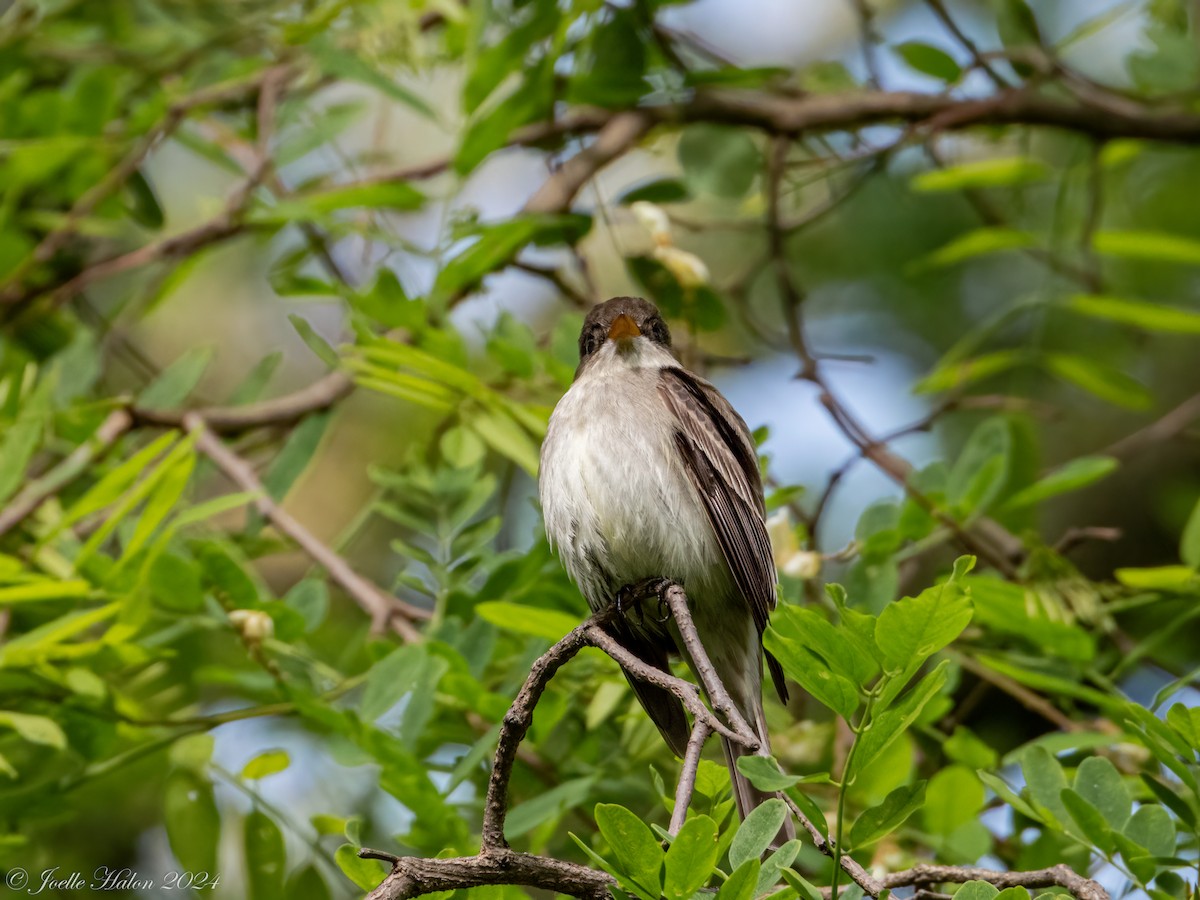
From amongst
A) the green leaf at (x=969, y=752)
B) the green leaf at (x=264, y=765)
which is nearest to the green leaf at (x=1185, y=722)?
the green leaf at (x=969, y=752)

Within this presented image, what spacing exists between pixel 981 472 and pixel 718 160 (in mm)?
1742

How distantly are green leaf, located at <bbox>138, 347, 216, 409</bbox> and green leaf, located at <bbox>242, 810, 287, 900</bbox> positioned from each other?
1631 mm

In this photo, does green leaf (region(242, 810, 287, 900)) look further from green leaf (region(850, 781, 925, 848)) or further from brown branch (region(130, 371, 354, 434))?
green leaf (region(850, 781, 925, 848))

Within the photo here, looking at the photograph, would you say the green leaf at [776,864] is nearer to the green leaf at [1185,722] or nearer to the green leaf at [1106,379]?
the green leaf at [1185,722]

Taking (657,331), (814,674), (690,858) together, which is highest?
(814,674)

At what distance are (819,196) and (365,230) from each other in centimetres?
392

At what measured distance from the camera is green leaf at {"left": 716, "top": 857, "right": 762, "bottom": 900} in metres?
1.79

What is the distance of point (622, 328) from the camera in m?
3.90

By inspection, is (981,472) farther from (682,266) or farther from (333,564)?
(333,564)

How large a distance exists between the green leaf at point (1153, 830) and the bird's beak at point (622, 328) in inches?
77.1

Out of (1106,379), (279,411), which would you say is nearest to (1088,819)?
(1106,379)

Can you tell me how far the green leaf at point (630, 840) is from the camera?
1.85 meters

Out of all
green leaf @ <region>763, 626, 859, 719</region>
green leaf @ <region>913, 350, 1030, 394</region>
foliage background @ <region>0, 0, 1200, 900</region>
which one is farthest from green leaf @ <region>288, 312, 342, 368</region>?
green leaf @ <region>763, 626, 859, 719</region>

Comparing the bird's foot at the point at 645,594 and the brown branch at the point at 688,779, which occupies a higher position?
the brown branch at the point at 688,779
